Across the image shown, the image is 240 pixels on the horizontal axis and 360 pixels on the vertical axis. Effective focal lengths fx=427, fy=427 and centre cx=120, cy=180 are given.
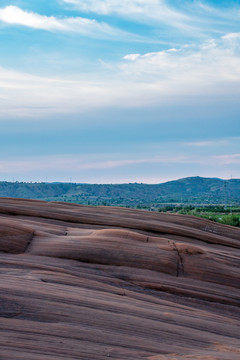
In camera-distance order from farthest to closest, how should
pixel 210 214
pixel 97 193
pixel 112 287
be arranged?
pixel 97 193 < pixel 210 214 < pixel 112 287

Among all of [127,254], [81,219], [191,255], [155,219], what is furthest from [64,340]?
[155,219]

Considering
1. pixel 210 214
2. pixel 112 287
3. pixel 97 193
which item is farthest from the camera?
pixel 97 193

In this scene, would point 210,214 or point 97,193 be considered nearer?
point 210,214

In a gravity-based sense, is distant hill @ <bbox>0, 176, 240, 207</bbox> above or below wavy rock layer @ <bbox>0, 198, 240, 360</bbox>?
above

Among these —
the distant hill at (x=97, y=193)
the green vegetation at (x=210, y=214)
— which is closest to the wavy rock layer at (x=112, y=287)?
the green vegetation at (x=210, y=214)

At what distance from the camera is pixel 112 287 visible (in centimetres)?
530

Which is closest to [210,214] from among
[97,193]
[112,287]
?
[112,287]

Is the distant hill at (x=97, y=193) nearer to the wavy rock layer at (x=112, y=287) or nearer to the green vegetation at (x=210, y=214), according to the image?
the green vegetation at (x=210, y=214)

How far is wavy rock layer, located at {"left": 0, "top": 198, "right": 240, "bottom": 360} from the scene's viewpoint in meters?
3.43

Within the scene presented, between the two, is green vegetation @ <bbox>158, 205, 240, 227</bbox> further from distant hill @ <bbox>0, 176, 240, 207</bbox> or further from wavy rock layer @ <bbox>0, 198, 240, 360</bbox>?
distant hill @ <bbox>0, 176, 240, 207</bbox>

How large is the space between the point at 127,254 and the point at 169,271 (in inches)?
26.6

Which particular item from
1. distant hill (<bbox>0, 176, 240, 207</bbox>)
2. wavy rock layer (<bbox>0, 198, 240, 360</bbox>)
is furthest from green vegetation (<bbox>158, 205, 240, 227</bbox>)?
distant hill (<bbox>0, 176, 240, 207</bbox>)

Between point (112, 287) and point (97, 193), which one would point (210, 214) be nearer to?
point (112, 287)

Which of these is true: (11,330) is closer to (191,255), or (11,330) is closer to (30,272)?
(30,272)
